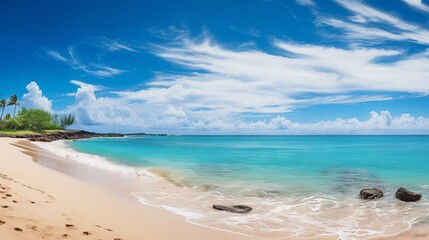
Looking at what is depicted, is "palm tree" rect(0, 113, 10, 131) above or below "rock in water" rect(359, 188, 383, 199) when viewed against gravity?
above

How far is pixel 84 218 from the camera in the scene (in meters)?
8.99

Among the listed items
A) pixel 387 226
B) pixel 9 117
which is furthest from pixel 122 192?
pixel 9 117

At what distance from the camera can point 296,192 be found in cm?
1673

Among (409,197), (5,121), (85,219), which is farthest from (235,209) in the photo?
(5,121)

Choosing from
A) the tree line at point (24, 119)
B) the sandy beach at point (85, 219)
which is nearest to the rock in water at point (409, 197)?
the sandy beach at point (85, 219)

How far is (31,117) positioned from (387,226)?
12251 cm

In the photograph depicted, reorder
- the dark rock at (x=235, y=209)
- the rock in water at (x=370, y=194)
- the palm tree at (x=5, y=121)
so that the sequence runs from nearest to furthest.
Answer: the dark rock at (x=235, y=209)
the rock in water at (x=370, y=194)
the palm tree at (x=5, y=121)

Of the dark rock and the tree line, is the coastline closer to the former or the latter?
the dark rock

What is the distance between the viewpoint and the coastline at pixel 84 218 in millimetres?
7062

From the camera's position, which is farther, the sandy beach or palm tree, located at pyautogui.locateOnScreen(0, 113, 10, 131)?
palm tree, located at pyautogui.locateOnScreen(0, 113, 10, 131)

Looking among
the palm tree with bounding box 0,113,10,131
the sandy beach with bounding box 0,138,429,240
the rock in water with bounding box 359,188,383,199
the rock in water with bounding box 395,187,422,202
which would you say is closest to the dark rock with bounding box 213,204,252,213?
the sandy beach with bounding box 0,138,429,240

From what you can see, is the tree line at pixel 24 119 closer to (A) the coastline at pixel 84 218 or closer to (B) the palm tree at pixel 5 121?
(B) the palm tree at pixel 5 121

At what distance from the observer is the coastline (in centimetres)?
706

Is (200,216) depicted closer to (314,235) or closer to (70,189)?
(314,235)
